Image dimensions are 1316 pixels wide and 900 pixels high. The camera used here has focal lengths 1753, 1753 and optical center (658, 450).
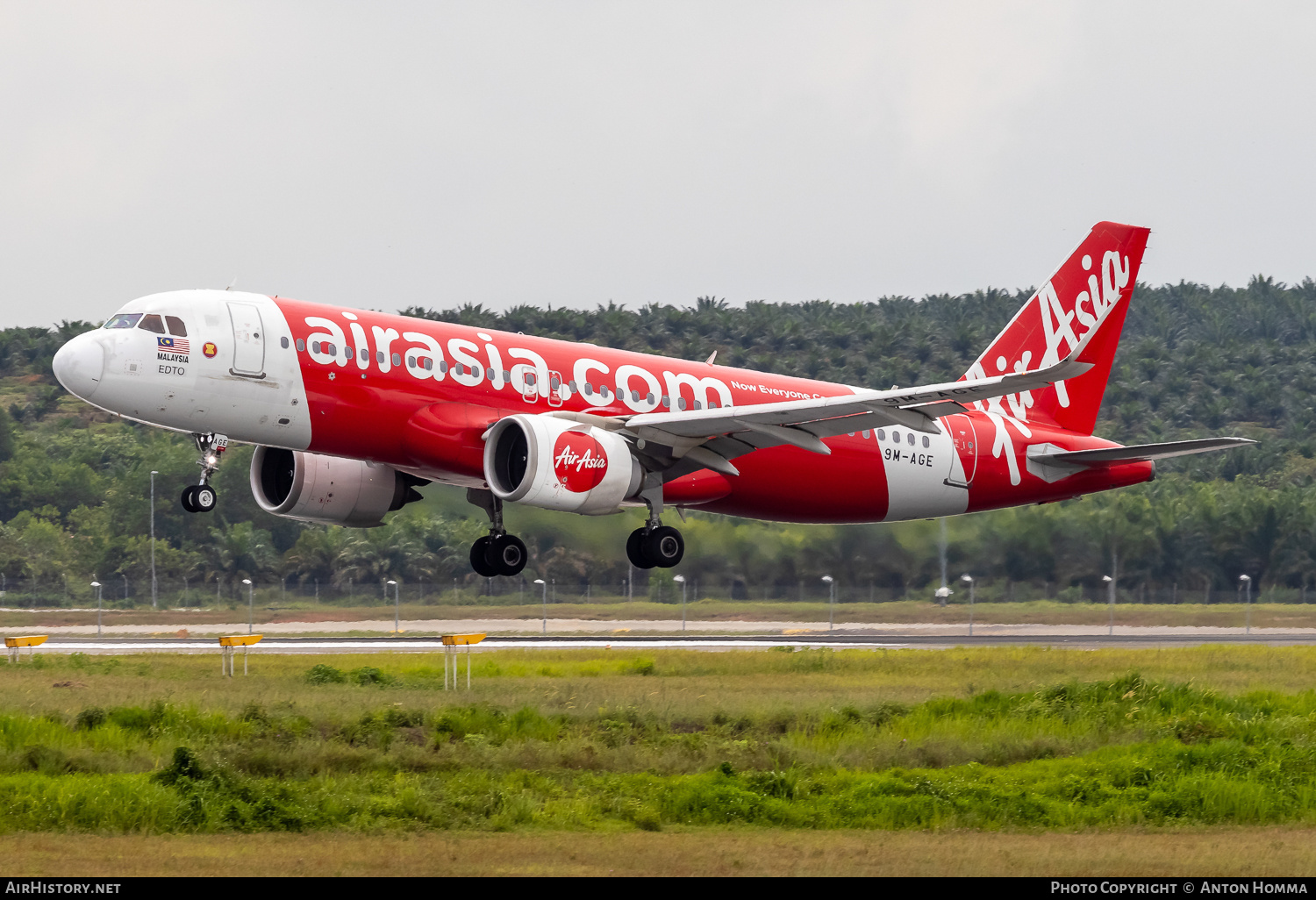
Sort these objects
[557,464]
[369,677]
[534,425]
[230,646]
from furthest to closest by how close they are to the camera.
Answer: [230,646], [369,677], [534,425], [557,464]

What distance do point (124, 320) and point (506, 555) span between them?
403 inches

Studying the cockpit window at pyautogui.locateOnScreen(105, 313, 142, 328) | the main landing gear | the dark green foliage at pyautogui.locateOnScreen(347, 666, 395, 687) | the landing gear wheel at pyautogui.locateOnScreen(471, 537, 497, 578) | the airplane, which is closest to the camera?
the cockpit window at pyautogui.locateOnScreen(105, 313, 142, 328)

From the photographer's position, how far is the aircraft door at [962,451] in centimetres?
4200

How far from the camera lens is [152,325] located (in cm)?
3219

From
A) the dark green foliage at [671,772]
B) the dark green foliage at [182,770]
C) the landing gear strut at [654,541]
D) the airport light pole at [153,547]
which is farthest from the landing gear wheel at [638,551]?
the airport light pole at [153,547]

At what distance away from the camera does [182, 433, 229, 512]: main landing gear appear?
32.9 meters

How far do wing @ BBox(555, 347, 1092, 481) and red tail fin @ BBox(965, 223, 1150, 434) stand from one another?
351 inches

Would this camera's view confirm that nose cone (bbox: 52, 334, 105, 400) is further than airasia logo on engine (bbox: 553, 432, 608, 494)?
No

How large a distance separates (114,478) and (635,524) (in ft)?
186

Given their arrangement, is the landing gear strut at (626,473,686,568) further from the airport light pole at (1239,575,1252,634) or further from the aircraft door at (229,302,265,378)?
the airport light pole at (1239,575,1252,634)

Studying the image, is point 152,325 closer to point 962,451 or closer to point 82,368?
point 82,368

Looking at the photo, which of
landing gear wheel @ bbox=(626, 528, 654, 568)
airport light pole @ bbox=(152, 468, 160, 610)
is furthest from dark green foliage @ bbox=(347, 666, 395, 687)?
airport light pole @ bbox=(152, 468, 160, 610)

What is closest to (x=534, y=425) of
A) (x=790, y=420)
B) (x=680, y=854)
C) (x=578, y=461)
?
(x=578, y=461)
